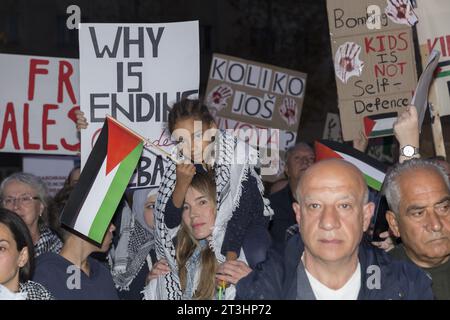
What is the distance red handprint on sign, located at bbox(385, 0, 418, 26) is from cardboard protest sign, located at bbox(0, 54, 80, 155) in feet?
8.43

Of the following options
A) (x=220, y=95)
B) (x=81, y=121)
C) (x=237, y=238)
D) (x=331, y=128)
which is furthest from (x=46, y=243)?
(x=331, y=128)

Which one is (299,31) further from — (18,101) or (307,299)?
(307,299)

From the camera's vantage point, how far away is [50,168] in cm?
853

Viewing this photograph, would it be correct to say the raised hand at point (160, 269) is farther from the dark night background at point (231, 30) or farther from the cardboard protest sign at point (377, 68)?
the dark night background at point (231, 30)

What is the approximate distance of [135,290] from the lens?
17.6 ft

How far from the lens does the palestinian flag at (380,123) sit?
275 inches

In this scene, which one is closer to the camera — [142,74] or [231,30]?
[142,74]

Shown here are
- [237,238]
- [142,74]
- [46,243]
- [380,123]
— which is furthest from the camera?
[380,123]

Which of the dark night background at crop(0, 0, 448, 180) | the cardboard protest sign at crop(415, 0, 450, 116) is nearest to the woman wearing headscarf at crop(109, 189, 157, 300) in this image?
the cardboard protest sign at crop(415, 0, 450, 116)

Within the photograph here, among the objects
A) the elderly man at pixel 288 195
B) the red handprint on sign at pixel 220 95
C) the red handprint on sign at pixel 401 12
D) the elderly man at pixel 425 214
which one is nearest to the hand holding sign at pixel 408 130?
the elderly man at pixel 425 214

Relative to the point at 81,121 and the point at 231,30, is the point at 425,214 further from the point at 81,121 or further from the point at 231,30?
the point at 231,30

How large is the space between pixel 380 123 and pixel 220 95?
3.42 m

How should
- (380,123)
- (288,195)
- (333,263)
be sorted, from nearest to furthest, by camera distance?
(333,263)
(380,123)
(288,195)

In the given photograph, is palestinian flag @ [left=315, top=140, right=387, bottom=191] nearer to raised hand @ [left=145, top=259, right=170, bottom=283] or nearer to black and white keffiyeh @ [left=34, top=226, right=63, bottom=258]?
raised hand @ [left=145, top=259, right=170, bottom=283]
